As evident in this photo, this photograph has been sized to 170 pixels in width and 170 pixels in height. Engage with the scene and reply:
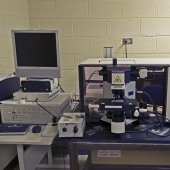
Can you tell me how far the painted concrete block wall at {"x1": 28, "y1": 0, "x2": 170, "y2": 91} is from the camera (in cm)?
290

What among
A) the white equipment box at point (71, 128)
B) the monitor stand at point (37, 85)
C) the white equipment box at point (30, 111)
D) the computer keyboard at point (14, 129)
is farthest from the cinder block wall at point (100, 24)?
the white equipment box at point (71, 128)

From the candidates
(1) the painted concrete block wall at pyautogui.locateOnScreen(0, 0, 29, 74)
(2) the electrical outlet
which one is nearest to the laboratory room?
(1) the painted concrete block wall at pyautogui.locateOnScreen(0, 0, 29, 74)

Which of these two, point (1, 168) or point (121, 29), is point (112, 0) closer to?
point (121, 29)

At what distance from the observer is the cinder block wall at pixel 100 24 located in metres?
2.90

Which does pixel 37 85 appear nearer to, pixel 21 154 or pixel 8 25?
pixel 21 154

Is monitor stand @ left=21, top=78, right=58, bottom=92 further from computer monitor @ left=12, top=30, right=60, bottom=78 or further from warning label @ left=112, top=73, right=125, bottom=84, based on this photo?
warning label @ left=112, top=73, right=125, bottom=84

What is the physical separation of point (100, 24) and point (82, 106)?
1541 millimetres

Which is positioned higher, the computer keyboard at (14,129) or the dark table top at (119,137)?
the dark table top at (119,137)

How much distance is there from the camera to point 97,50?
3.05 metres

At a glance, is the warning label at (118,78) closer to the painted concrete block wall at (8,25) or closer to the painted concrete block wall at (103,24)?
the painted concrete block wall at (8,25)

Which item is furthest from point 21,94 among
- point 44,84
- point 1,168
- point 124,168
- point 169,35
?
point 169,35

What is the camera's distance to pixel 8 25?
2564mm

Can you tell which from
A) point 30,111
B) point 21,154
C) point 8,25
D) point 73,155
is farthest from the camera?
point 8,25

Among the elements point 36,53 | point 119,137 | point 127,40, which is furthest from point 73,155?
point 127,40
